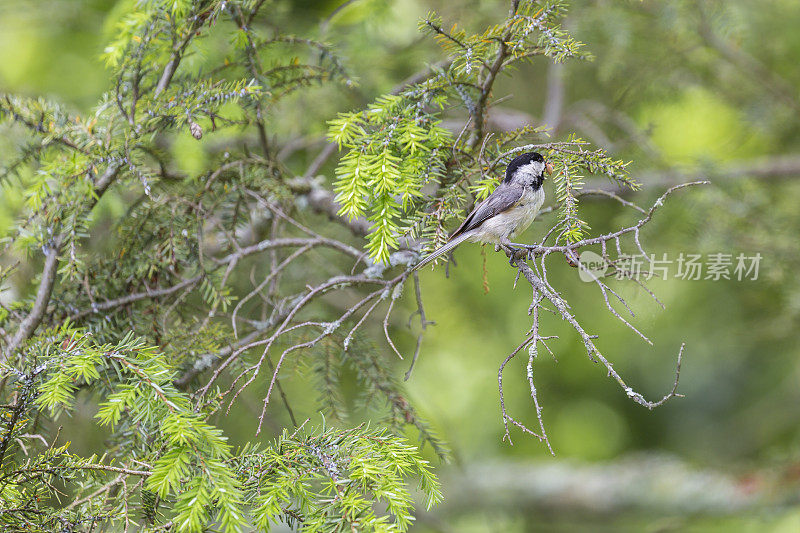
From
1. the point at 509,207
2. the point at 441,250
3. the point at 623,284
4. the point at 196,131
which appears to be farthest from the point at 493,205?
the point at 623,284

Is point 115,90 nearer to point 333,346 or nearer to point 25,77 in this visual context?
point 333,346

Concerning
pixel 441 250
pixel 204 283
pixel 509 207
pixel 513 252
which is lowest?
pixel 204 283

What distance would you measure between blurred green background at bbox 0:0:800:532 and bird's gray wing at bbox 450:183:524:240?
27.0 inches

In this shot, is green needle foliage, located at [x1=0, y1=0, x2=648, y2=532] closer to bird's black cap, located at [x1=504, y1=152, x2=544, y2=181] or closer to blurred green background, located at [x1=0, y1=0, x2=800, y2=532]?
bird's black cap, located at [x1=504, y1=152, x2=544, y2=181]

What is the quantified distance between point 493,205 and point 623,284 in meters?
1.02

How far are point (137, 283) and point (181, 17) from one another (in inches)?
30.5

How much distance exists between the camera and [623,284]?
262 cm

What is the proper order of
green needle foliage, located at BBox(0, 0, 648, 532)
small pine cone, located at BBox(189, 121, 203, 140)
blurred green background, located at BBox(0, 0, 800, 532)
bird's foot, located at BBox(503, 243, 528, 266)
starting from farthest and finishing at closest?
1. blurred green background, located at BBox(0, 0, 800, 532)
2. bird's foot, located at BBox(503, 243, 528, 266)
3. small pine cone, located at BBox(189, 121, 203, 140)
4. green needle foliage, located at BBox(0, 0, 648, 532)

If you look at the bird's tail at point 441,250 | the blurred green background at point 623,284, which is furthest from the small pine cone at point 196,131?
the blurred green background at point 623,284

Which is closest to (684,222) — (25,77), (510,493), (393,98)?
(510,493)

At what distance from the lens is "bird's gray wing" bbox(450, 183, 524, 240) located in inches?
71.9

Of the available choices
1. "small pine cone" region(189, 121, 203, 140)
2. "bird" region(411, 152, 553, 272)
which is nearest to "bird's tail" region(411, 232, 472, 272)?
"bird" region(411, 152, 553, 272)

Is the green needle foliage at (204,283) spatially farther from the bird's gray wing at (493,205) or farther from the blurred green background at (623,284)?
the blurred green background at (623,284)

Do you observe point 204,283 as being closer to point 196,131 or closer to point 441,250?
point 196,131
